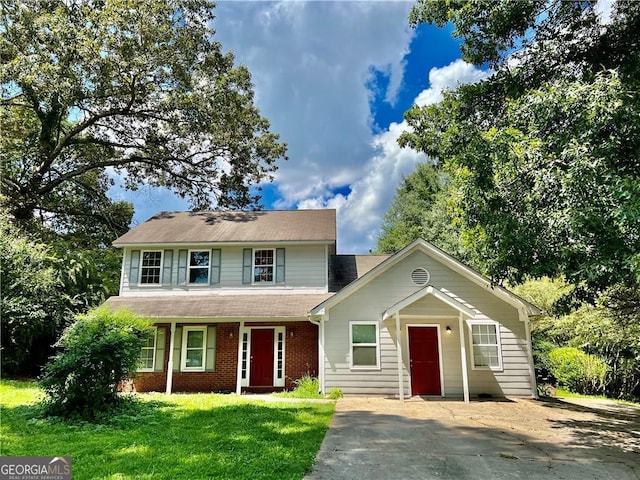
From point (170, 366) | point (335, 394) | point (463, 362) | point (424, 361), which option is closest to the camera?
point (463, 362)

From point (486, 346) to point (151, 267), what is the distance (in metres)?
13.0

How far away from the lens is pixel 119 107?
19688 mm

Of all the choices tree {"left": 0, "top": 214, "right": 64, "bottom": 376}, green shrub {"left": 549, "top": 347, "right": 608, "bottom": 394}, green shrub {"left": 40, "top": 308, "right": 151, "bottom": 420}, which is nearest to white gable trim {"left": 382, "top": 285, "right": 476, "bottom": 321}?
green shrub {"left": 549, "top": 347, "right": 608, "bottom": 394}

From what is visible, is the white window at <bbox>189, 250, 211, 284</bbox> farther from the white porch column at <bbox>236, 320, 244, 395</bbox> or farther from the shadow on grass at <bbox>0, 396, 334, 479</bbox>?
the shadow on grass at <bbox>0, 396, 334, 479</bbox>

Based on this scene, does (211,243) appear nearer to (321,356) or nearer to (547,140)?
(321,356)

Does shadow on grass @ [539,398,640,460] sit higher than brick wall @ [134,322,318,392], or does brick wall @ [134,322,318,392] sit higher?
brick wall @ [134,322,318,392]

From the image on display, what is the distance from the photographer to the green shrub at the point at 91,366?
8.38 meters

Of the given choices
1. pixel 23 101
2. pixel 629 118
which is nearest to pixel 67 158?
pixel 23 101

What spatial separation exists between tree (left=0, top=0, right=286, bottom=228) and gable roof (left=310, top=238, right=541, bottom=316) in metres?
11.7

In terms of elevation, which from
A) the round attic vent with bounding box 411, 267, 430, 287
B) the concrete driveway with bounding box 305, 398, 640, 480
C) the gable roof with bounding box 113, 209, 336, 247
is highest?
the gable roof with bounding box 113, 209, 336, 247

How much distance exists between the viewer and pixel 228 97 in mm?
19688

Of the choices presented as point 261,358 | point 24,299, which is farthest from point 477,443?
point 24,299

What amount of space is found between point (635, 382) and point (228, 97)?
2196 centimetres

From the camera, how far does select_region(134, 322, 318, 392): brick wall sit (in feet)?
47.2
